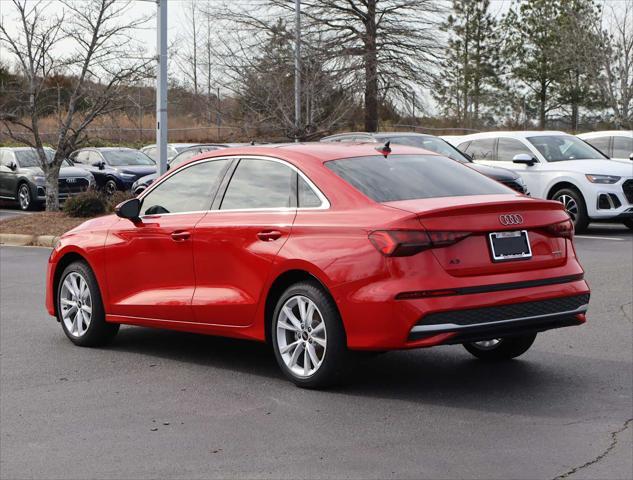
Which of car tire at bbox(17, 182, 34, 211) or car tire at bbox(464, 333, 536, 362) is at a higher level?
car tire at bbox(17, 182, 34, 211)

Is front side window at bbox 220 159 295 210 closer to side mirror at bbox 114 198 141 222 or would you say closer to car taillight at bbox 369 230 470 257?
side mirror at bbox 114 198 141 222

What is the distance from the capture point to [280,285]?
742 cm

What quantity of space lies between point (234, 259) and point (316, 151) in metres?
0.93

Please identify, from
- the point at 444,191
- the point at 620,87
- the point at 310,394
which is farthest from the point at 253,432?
the point at 620,87

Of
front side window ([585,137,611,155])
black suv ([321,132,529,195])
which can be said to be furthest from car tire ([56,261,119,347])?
front side window ([585,137,611,155])

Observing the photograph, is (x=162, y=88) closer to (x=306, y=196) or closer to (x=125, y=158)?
(x=125, y=158)

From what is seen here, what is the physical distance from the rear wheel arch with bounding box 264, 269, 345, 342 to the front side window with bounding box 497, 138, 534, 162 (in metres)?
13.0

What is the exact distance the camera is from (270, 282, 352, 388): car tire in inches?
274

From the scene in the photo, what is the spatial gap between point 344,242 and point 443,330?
82 centimetres

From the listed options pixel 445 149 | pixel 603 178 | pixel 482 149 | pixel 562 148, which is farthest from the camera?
pixel 482 149

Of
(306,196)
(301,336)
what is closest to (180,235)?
(306,196)

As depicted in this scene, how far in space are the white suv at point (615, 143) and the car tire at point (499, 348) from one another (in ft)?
48.5

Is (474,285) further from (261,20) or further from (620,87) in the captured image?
(620,87)

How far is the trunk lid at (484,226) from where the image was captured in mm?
6707
